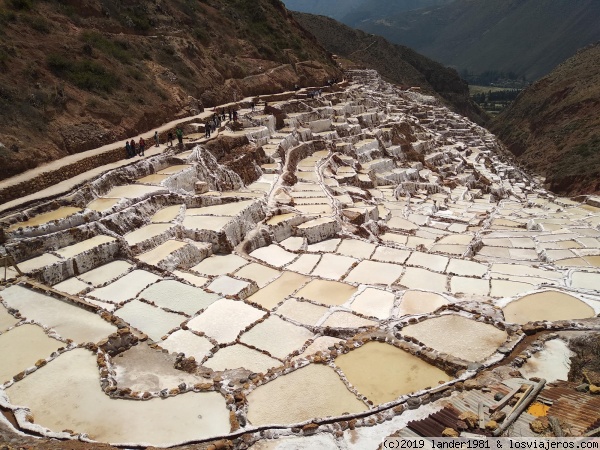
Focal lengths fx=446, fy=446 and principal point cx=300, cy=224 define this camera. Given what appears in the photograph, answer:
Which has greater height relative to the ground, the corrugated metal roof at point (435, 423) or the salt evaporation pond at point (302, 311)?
the corrugated metal roof at point (435, 423)

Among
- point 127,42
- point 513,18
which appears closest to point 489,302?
point 127,42

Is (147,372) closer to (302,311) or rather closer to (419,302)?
(302,311)

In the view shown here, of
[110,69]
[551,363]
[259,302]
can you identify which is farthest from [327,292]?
[110,69]

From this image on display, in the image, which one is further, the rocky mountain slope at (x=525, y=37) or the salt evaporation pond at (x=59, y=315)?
the rocky mountain slope at (x=525, y=37)

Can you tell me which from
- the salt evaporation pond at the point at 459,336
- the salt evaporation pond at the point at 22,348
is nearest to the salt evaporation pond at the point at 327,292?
the salt evaporation pond at the point at 459,336

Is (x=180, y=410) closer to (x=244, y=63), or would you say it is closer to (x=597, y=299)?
(x=597, y=299)

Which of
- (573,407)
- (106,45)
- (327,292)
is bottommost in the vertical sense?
(327,292)

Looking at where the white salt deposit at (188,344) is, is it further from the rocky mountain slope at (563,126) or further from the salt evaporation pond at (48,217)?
the rocky mountain slope at (563,126)
